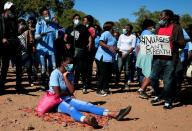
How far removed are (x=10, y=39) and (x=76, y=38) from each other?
211cm

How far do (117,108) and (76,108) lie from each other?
4.95 feet

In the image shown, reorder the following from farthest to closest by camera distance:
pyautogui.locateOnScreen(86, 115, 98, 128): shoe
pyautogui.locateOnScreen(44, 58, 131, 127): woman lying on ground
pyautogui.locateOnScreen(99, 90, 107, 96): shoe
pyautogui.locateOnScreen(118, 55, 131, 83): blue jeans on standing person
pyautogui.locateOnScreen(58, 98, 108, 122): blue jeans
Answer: pyautogui.locateOnScreen(118, 55, 131, 83): blue jeans on standing person
pyautogui.locateOnScreen(99, 90, 107, 96): shoe
pyautogui.locateOnScreen(44, 58, 131, 127): woman lying on ground
pyautogui.locateOnScreen(58, 98, 108, 122): blue jeans
pyautogui.locateOnScreen(86, 115, 98, 128): shoe

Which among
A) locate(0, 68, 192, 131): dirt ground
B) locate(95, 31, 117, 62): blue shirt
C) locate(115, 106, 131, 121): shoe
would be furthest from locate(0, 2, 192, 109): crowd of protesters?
locate(115, 106, 131, 121): shoe

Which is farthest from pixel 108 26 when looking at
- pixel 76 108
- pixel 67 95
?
pixel 76 108

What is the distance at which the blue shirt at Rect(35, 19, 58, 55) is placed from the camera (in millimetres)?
11828

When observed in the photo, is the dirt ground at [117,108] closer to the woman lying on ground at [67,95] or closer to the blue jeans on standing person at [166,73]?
the woman lying on ground at [67,95]

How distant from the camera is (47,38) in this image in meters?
11.9

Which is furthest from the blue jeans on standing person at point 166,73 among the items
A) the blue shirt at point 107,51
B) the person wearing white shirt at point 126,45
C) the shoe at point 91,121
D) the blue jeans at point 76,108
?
the shoe at point 91,121

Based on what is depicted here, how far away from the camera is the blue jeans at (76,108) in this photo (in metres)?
8.52

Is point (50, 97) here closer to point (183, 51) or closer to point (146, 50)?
point (146, 50)

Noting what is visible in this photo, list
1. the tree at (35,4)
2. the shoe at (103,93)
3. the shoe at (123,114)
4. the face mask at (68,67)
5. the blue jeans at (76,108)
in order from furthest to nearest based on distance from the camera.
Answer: the tree at (35,4), the shoe at (103,93), the face mask at (68,67), the shoe at (123,114), the blue jeans at (76,108)

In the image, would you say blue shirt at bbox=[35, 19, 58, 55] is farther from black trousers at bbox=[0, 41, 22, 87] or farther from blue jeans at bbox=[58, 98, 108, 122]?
blue jeans at bbox=[58, 98, 108, 122]

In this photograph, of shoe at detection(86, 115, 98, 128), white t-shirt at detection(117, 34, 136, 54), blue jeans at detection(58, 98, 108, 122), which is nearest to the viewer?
shoe at detection(86, 115, 98, 128)

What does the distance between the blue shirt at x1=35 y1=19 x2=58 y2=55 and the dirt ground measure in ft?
4.05
